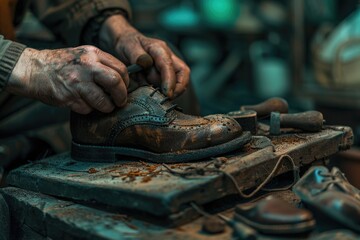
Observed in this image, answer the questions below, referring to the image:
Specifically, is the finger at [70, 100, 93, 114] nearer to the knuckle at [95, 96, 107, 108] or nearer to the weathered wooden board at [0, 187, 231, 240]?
the knuckle at [95, 96, 107, 108]

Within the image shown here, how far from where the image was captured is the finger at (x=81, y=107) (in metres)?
1.27

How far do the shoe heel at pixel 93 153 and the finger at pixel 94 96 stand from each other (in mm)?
106


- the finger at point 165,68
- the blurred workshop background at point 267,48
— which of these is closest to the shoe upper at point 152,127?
the finger at point 165,68

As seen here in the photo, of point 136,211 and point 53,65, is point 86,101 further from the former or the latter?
point 136,211

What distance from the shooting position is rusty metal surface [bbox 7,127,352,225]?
1037 millimetres

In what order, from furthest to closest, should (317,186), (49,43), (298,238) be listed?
1. (49,43)
2. (317,186)
3. (298,238)

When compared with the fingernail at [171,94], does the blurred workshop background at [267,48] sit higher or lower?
lower

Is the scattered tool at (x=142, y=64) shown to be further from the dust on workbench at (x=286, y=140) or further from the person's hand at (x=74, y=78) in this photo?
the dust on workbench at (x=286, y=140)

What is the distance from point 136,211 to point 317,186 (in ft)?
1.19

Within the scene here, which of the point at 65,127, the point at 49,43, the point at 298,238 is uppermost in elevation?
the point at 49,43

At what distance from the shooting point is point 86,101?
1259 millimetres

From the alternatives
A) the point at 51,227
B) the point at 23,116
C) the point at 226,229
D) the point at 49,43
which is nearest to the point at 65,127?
the point at 23,116

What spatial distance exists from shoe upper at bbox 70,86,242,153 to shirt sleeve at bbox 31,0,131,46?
64cm

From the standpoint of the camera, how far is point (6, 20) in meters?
1.81
